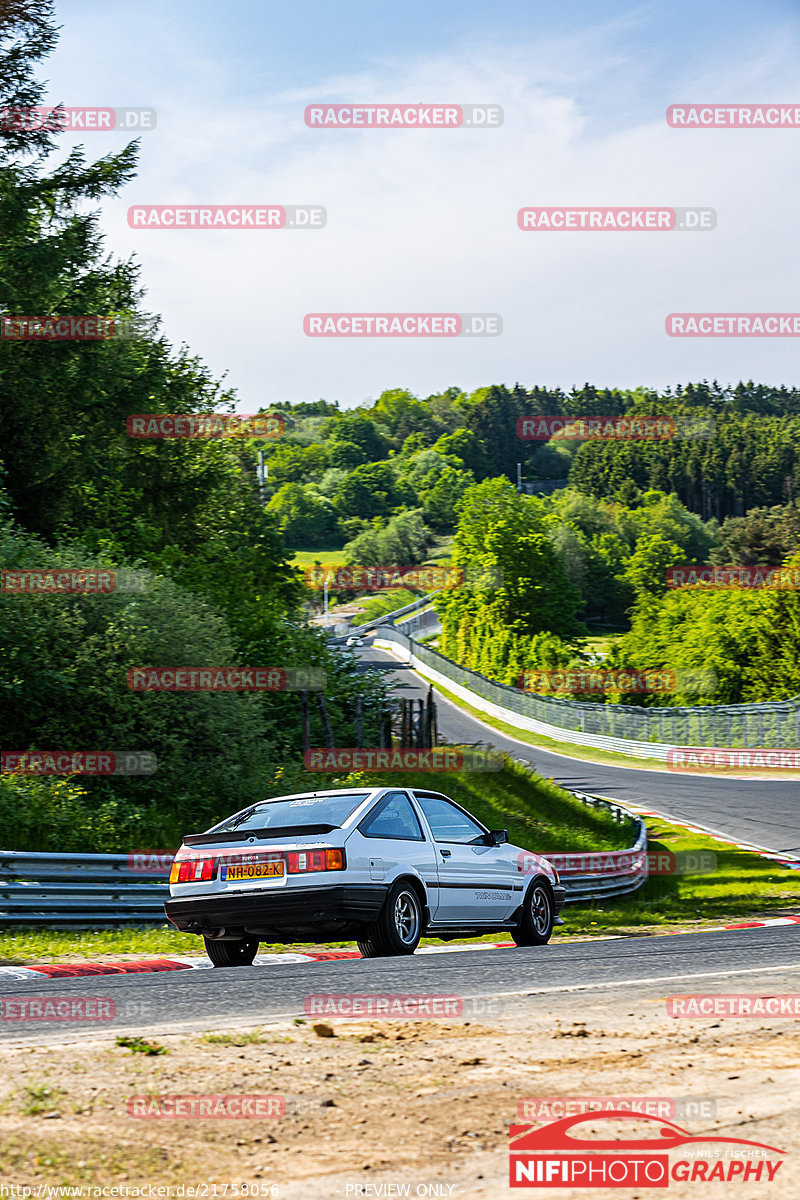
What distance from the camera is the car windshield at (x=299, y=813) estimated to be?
32.8ft

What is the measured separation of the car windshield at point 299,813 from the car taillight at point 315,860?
29cm

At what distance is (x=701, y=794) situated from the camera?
36875 mm

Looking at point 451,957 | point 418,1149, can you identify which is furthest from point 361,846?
point 418,1149

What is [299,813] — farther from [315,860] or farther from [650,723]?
[650,723]

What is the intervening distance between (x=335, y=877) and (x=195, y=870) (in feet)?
4.13

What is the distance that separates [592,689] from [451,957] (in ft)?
259

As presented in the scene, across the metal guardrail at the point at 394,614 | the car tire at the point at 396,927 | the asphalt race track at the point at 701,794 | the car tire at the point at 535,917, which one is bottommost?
the asphalt race track at the point at 701,794

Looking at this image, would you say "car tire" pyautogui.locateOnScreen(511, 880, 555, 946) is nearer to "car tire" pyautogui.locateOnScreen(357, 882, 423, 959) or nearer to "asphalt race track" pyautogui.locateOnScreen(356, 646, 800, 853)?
"car tire" pyautogui.locateOnScreen(357, 882, 423, 959)

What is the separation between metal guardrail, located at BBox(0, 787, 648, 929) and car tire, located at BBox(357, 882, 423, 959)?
13.4 feet

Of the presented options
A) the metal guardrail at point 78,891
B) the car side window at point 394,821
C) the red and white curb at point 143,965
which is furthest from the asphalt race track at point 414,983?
the metal guardrail at point 78,891

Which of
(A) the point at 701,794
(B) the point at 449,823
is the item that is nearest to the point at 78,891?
(B) the point at 449,823

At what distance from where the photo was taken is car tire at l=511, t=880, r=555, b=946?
11914 millimetres

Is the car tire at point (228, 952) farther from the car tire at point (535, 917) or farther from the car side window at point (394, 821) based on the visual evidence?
the car tire at point (535, 917)

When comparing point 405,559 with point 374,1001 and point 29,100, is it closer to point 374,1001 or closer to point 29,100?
point 29,100
